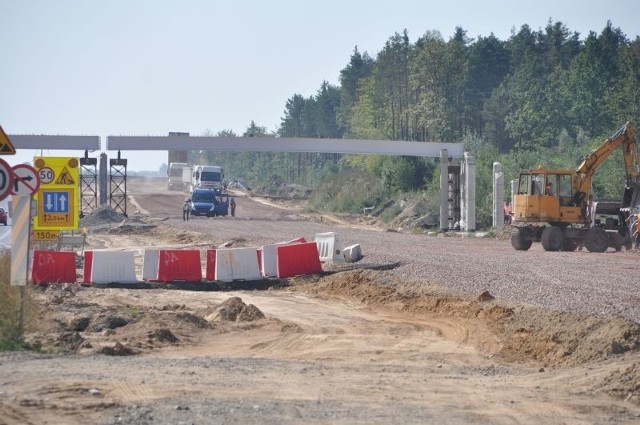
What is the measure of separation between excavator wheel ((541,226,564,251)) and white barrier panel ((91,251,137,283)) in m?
18.0

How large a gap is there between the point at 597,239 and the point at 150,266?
19.0m

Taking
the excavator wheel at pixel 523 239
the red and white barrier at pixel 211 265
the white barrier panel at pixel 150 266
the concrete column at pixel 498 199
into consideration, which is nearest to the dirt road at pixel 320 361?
the white barrier panel at pixel 150 266

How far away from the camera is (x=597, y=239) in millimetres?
40125

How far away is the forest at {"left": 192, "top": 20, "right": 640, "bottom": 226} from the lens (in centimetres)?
8156

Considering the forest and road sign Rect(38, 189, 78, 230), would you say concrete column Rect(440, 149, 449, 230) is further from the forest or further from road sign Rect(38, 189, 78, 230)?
road sign Rect(38, 189, 78, 230)

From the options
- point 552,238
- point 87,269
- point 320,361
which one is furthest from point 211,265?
point 552,238

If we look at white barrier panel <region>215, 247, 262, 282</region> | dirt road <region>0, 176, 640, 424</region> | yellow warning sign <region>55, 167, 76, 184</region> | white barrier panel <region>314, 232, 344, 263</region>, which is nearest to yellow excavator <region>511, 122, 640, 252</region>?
white barrier panel <region>314, 232, 344, 263</region>

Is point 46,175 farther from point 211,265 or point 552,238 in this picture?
point 552,238

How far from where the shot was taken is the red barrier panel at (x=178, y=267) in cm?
2788

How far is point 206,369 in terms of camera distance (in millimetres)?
A: 13539

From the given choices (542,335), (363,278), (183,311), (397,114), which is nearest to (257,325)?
(183,311)

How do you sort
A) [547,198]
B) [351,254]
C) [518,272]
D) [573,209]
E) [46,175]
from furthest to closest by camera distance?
[573,209], [547,198], [351,254], [46,175], [518,272]

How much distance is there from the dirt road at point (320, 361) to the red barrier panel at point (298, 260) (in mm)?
3056

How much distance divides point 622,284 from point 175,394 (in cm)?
1449
